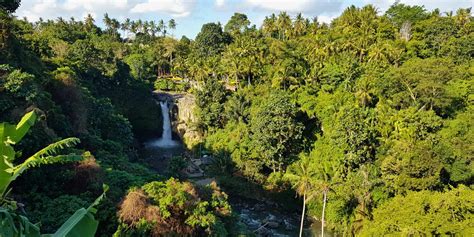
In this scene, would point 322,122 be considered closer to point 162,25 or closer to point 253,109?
point 253,109

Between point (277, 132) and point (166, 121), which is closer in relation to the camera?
point (277, 132)

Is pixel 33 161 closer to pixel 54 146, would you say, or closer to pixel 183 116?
pixel 54 146

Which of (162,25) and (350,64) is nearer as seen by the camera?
(350,64)

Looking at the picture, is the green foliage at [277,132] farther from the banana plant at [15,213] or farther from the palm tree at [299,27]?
the banana plant at [15,213]

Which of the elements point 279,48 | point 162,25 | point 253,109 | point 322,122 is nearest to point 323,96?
point 322,122

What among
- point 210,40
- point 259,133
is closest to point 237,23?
point 210,40

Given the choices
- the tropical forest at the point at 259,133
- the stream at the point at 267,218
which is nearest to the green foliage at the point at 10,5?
the tropical forest at the point at 259,133
